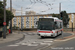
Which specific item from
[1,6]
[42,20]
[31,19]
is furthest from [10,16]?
[31,19]

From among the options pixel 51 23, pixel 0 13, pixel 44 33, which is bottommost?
pixel 44 33

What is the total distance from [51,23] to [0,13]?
9.29m

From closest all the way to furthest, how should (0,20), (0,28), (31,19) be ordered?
(0,20) < (0,28) < (31,19)

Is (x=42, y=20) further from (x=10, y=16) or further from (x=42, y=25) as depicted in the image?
(x=10, y=16)

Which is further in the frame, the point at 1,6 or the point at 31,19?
the point at 31,19

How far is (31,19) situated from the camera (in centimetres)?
8481

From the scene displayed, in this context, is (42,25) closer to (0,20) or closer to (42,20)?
(42,20)

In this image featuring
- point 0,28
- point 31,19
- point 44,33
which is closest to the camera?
point 44,33

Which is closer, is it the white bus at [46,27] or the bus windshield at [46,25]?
the white bus at [46,27]

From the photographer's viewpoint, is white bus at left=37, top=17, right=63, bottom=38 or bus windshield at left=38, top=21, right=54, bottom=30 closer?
white bus at left=37, top=17, right=63, bottom=38

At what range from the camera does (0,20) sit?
76.1 ft

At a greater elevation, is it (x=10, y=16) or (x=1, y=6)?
(x=1, y=6)

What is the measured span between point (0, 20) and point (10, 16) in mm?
2949

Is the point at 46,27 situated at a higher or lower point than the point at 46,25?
lower
